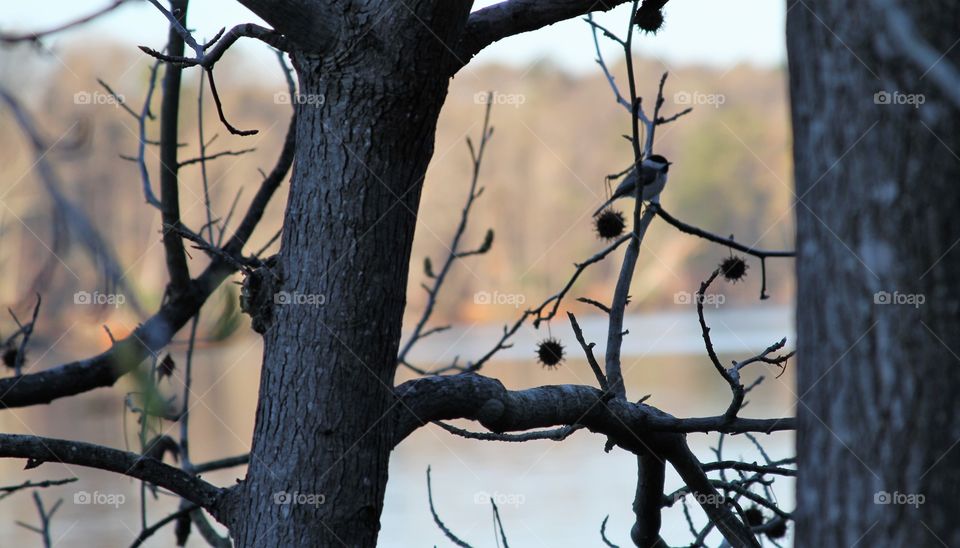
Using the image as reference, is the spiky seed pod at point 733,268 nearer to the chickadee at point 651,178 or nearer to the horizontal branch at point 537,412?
the horizontal branch at point 537,412

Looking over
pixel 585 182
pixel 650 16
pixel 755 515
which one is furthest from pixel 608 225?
pixel 585 182

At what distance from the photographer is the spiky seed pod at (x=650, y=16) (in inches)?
78.4

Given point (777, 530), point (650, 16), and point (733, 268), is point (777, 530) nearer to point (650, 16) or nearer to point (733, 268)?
point (733, 268)

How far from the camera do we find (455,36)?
1.50 metres

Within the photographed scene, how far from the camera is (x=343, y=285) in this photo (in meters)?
1.45

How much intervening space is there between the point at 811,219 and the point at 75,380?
1623 millimetres

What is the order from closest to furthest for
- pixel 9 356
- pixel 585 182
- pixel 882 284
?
pixel 882 284 → pixel 9 356 → pixel 585 182

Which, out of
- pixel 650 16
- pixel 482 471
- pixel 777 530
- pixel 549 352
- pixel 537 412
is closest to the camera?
pixel 537 412

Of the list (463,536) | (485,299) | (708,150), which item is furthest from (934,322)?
(708,150)

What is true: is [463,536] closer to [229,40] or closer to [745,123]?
[229,40]

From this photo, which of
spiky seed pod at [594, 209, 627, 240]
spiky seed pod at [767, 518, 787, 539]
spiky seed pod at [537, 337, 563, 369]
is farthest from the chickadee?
spiky seed pod at [767, 518, 787, 539]

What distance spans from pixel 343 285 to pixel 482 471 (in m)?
7.35

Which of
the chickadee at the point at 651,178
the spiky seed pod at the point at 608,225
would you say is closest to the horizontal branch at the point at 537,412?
the spiky seed pod at the point at 608,225

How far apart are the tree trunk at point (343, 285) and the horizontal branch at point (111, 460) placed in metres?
0.06
